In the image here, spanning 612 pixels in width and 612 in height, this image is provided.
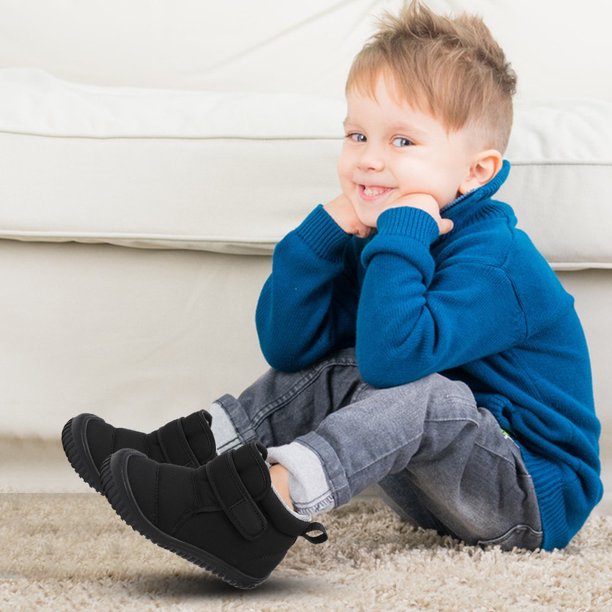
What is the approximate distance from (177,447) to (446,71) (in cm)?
54

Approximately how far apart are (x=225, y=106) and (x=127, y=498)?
2.19ft

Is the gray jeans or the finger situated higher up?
the finger

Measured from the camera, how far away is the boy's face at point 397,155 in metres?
1.09

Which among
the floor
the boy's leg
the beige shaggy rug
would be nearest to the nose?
the boy's leg

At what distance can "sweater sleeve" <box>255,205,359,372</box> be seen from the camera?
1154 mm

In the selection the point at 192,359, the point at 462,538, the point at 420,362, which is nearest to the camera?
the point at 420,362

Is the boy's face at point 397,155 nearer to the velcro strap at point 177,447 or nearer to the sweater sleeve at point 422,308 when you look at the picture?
the sweater sleeve at point 422,308

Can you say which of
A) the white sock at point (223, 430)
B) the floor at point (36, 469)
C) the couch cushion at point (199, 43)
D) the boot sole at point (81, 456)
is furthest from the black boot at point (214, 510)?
the couch cushion at point (199, 43)

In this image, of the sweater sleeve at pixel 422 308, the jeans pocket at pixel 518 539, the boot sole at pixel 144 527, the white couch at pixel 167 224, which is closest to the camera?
the boot sole at pixel 144 527

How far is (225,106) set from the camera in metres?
1.37

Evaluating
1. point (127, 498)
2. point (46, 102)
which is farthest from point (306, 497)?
point (46, 102)

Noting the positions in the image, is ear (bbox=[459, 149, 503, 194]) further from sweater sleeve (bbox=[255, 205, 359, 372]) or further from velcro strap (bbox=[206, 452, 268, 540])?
velcro strap (bbox=[206, 452, 268, 540])

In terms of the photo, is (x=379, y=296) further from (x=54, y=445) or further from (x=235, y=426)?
(x=54, y=445)

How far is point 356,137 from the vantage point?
1145 mm
